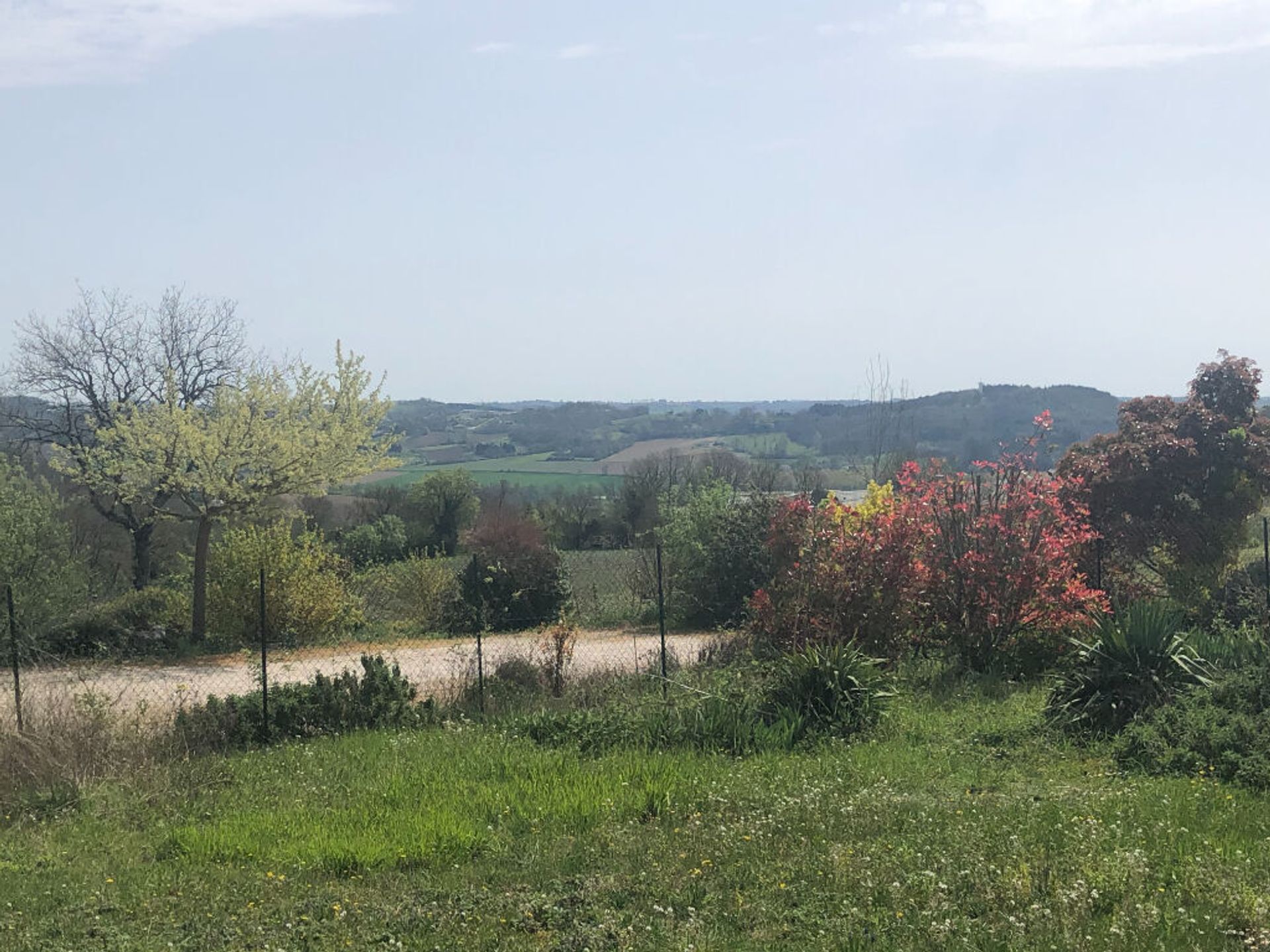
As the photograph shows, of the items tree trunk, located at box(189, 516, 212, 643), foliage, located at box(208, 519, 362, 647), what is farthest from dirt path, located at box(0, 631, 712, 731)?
tree trunk, located at box(189, 516, 212, 643)

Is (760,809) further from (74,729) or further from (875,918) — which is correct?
(74,729)

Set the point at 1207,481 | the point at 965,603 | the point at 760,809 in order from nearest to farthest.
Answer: the point at 760,809
the point at 965,603
the point at 1207,481

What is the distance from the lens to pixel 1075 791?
26.6 ft

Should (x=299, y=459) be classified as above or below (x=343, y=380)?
below

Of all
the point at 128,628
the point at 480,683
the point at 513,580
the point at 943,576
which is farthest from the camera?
the point at 513,580

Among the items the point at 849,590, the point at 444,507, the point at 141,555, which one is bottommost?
the point at 141,555

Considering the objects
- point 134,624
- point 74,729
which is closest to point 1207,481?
point 74,729

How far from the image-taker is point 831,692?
35.8ft

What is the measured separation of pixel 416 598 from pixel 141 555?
35.2 ft

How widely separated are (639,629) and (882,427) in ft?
106

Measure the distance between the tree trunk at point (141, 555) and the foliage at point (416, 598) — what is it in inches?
357

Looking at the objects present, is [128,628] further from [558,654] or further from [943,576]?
[943,576]

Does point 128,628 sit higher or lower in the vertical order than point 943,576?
lower

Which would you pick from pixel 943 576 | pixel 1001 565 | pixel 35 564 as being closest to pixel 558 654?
pixel 943 576
